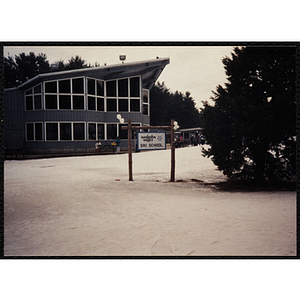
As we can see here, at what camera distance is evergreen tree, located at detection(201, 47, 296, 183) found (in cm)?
527

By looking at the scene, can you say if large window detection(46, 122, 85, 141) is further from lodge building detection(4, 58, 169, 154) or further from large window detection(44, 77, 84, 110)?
large window detection(44, 77, 84, 110)

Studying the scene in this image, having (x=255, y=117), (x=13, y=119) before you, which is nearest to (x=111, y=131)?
(x=255, y=117)

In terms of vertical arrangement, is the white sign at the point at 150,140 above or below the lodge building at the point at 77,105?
below

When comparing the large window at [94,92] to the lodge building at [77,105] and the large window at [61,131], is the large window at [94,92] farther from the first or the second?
the large window at [61,131]

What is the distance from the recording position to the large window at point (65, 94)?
26.8 ft

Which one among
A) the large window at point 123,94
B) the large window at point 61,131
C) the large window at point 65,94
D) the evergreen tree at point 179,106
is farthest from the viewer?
the large window at point 123,94

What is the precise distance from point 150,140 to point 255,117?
102 inches

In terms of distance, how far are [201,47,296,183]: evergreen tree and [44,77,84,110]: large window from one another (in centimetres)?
451

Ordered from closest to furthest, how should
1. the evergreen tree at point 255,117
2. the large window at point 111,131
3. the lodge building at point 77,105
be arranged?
the lodge building at point 77,105, the evergreen tree at point 255,117, the large window at point 111,131

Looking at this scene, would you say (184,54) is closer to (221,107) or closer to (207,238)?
(221,107)

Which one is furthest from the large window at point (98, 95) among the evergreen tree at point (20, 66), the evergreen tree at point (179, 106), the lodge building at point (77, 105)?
the evergreen tree at point (20, 66)

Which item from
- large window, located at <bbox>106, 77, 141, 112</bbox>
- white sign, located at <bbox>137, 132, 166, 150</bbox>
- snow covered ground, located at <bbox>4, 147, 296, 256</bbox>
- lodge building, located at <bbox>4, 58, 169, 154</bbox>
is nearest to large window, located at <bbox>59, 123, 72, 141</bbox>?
lodge building, located at <bbox>4, 58, 169, 154</bbox>

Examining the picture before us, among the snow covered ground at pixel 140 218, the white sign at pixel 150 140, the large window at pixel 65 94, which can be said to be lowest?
the snow covered ground at pixel 140 218

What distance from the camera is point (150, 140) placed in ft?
23.1
